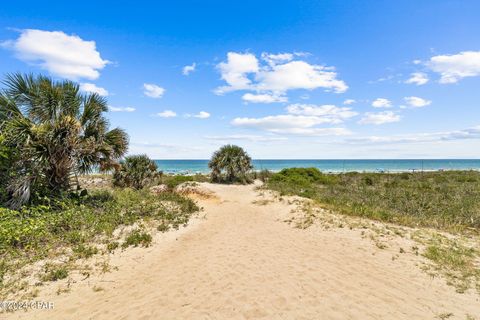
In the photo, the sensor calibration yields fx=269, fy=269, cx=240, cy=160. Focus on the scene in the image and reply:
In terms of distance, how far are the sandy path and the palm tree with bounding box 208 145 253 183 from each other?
13.1 m

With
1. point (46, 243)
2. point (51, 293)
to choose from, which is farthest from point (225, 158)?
point (51, 293)

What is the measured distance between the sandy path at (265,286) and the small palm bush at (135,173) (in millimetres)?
11258

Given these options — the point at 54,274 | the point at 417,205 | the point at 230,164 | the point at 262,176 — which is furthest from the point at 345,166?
the point at 54,274

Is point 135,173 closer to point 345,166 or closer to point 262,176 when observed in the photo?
point 262,176

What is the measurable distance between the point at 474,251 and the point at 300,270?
4.87m

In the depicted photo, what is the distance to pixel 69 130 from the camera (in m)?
9.70

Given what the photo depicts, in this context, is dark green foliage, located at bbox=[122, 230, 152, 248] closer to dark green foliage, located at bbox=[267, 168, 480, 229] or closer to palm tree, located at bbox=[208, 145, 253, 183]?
dark green foliage, located at bbox=[267, 168, 480, 229]

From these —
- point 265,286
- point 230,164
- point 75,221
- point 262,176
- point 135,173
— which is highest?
point 230,164

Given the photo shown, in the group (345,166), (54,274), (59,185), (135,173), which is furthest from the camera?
(345,166)

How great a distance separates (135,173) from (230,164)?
703 centimetres

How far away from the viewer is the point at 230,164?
69.7 feet


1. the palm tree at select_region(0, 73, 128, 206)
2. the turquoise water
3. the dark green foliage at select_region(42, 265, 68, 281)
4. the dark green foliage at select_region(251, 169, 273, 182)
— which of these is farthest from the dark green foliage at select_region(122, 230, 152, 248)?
the turquoise water

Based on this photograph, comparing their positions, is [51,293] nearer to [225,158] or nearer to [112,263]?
[112,263]

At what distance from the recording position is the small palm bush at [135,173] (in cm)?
1818
